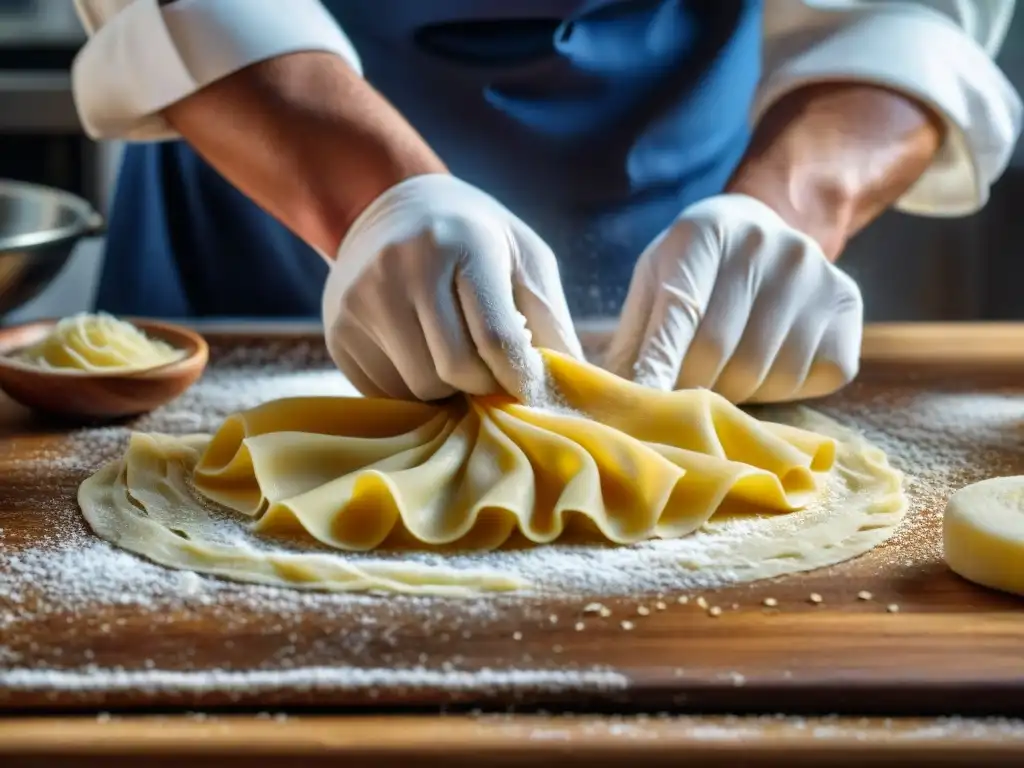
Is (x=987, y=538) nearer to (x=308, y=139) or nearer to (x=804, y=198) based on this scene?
(x=804, y=198)

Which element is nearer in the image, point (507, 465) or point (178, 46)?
point (507, 465)

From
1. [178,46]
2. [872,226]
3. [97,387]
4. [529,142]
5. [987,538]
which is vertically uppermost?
[178,46]

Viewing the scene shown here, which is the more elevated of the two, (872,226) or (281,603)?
(281,603)

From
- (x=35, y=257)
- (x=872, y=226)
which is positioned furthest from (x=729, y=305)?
(x=872, y=226)

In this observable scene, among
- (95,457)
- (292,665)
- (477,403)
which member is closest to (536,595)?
(292,665)

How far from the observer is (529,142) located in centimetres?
190

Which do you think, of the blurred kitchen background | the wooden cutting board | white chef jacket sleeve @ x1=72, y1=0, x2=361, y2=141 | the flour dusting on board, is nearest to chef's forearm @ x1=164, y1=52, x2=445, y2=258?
white chef jacket sleeve @ x1=72, y1=0, x2=361, y2=141

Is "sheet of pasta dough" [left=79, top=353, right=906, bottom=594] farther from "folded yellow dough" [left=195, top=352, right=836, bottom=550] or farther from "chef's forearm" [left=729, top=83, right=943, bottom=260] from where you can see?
"chef's forearm" [left=729, top=83, right=943, bottom=260]

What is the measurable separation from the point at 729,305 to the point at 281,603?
0.69 meters

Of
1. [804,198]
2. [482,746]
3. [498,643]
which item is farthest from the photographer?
[804,198]

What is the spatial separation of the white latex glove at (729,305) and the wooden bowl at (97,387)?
1.73 ft

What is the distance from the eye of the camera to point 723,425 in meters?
1.30

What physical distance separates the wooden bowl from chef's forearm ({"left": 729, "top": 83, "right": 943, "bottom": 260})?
766 millimetres

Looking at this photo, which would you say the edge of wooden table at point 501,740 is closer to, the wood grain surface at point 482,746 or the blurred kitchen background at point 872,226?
the wood grain surface at point 482,746
